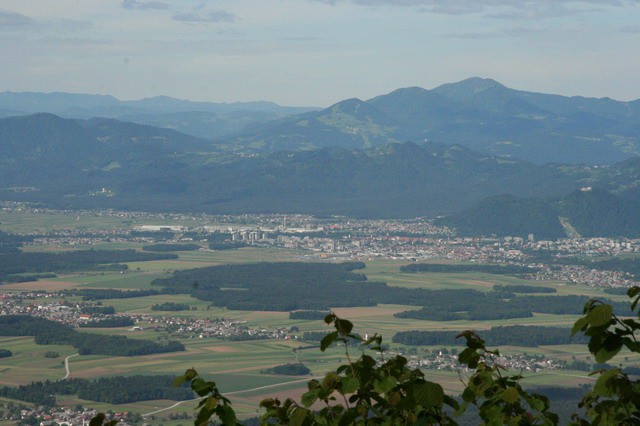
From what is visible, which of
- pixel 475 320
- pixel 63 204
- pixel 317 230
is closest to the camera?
pixel 475 320

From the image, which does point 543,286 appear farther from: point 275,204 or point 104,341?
point 275,204

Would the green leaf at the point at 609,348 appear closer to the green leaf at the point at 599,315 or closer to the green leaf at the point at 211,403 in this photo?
the green leaf at the point at 599,315

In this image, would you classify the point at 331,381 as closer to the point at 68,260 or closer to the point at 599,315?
the point at 599,315

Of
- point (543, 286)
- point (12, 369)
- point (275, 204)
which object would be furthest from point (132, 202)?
point (12, 369)

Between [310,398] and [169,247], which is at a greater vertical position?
[310,398]

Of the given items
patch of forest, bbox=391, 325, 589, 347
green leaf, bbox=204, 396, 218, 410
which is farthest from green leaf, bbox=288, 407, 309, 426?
patch of forest, bbox=391, 325, 589, 347

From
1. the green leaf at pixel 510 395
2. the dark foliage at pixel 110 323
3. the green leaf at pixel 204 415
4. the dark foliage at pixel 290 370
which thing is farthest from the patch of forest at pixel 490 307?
the green leaf at pixel 204 415

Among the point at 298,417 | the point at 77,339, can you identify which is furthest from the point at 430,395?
the point at 77,339
